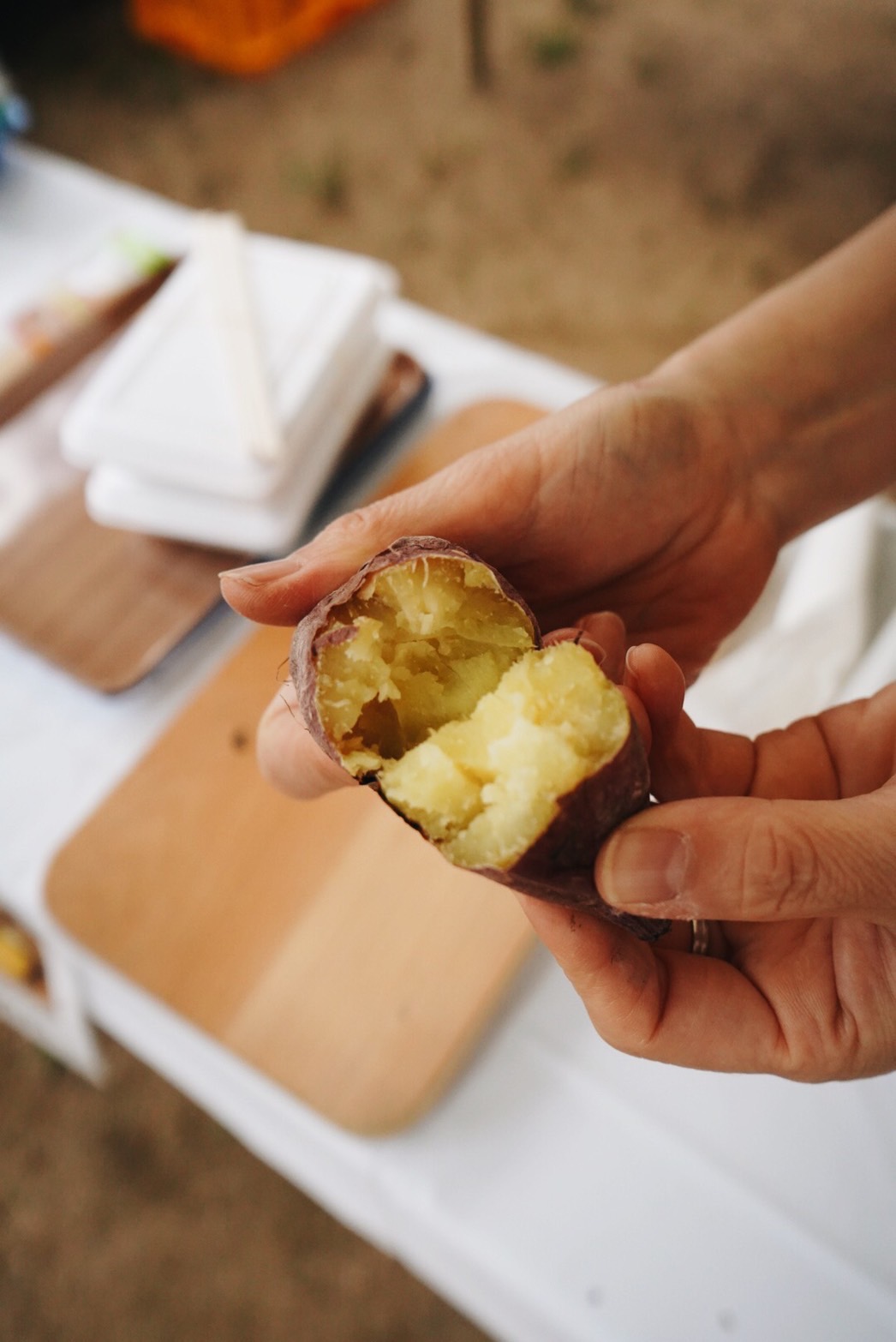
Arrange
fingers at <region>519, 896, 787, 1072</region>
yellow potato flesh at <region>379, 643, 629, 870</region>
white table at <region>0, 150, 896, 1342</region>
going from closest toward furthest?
yellow potato flesh at <region>379, 643, 629, 870</region>, fingers at <region>519, 896, 787, 1072</region>, white table at <region>0, 150, 896, 1342</region>

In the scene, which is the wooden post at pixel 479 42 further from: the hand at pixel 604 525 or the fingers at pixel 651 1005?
the fingers at pixel 651 1005

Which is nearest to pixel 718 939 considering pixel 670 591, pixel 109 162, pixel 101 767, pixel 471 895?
pixel 471 895

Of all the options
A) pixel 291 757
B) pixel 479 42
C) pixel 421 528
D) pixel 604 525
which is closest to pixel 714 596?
pixel 604 525

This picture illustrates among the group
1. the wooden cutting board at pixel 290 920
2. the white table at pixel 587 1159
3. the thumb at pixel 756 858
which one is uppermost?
the thumb at pixel 756 858

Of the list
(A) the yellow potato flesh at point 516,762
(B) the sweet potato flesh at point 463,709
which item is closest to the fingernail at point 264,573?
(B) the sweet potato flesh at point 463,709

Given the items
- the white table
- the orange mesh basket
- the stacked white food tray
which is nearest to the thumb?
the white table

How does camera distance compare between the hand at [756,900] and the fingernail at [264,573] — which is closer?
the hand at [756,900]

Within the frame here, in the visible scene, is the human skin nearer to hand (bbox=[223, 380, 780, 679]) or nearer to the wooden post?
hand (bbox=[223, 380, 780, 679])
